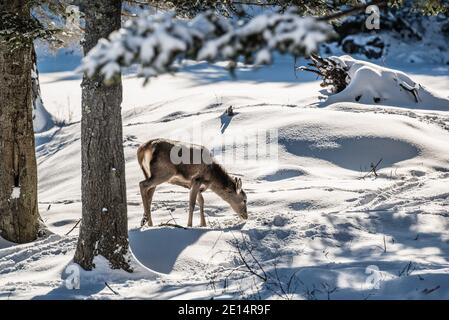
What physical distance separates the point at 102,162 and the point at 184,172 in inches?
111

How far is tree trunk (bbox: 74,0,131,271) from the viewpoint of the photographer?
6652 mm

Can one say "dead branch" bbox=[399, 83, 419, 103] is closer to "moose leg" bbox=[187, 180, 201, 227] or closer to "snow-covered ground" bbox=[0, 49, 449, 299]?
"snow-covered ground" bbox=[0, 49, 449, 299]

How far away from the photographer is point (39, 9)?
11648 mm

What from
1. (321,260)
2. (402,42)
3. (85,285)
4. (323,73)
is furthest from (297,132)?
(402,42)

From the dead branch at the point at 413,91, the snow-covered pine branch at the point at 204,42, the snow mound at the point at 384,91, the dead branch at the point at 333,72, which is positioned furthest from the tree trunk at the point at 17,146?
the dead branch at the point at 413,91

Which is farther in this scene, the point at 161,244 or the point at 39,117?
the point at 39,117

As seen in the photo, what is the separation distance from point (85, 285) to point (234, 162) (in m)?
5.84

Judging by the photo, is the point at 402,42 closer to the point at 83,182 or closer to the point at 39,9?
the point at 39,9

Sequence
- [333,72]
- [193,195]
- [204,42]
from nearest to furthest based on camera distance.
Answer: [204,42], [193,195], [333,72]

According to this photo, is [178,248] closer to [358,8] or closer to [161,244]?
[161,244]

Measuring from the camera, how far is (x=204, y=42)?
419 centimetres

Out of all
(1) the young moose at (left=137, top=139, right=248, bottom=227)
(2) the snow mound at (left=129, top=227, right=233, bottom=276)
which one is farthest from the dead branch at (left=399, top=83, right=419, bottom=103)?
(2) the snow mound at (left=129, top=227, right=233, bottom=276)

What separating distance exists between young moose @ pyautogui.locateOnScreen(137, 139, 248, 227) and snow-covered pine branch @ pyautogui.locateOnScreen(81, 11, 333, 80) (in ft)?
Answer: 16.9

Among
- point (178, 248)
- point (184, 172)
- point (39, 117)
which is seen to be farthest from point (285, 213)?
point (39, 117)
